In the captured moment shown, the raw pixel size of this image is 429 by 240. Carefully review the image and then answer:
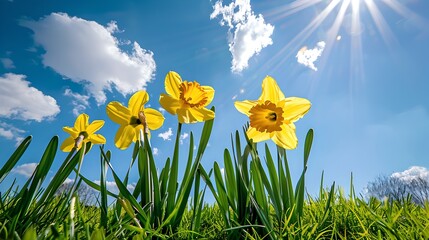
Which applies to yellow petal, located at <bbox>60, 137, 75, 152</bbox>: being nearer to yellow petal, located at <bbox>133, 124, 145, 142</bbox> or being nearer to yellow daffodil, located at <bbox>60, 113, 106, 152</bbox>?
yellow daffodil, located at <bbox>60, 113, 106, 152</bbox>

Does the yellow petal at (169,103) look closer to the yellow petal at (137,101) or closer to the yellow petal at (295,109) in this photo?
the yellow petal at (137,101)

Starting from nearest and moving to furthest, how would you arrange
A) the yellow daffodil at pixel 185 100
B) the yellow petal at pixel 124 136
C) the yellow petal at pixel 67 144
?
the yellow daffodil at pixel 185 100 < the yellow petal at pixel 124 136 < the yellow petal at pixel 67 144

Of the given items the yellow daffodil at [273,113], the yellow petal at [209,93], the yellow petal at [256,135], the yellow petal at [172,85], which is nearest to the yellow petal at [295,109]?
the yellow daffodil at [273,113]

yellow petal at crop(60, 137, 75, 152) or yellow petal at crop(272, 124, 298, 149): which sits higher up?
yellow petal at crop(272, 124, 298, 149)

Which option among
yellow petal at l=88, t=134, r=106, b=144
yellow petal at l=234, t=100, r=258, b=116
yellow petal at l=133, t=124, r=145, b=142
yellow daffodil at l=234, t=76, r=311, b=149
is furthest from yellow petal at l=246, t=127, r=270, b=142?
yellow petal at l=88, t=134, r=106, b=144

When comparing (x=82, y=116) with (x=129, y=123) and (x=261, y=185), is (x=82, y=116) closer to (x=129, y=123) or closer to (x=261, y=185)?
(x=129, y=123)

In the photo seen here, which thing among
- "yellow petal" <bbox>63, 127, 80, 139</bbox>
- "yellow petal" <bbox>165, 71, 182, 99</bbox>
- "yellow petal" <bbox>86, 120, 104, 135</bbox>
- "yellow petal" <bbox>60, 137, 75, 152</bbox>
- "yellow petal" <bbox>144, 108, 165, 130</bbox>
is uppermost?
"yellow petal" <bbox>165, 71, 182, 99</bbox>

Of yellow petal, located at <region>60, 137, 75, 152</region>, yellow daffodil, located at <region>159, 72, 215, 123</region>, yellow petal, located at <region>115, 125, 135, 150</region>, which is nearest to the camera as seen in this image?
yellow daffodil, located at <region>159, 72, 215, 123</region>
